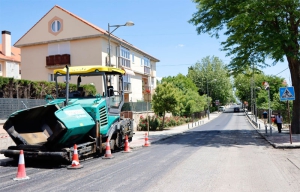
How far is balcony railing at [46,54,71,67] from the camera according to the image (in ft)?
110

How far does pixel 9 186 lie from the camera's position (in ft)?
22.9

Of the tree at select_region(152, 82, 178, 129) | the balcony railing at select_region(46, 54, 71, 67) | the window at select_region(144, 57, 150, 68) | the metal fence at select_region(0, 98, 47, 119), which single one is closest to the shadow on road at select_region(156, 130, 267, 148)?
the metal fence at select_region(0, 98, 47, 119)

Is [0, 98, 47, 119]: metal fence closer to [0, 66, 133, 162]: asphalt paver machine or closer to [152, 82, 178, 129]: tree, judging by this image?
[0, 66, 133, 162]: asphalt paver machine

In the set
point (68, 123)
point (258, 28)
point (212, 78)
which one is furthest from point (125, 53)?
point (212, 78)

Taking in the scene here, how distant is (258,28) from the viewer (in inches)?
730

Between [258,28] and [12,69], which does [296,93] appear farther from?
Result: [12,69]

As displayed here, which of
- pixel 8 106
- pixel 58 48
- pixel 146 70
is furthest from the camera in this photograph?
pixel 146 70

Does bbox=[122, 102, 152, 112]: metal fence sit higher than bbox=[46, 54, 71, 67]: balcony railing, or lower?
lower

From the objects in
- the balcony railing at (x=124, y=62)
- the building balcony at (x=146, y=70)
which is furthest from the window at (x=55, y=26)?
the building balcony at (x=146, y=70)

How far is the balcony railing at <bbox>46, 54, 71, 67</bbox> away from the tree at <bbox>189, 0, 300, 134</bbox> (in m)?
16.7

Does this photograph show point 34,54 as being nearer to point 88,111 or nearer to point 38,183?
point 88,111

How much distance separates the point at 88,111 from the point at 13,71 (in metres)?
35.3

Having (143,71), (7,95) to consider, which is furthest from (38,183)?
(143,71)

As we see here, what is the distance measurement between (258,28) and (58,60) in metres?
22.2
